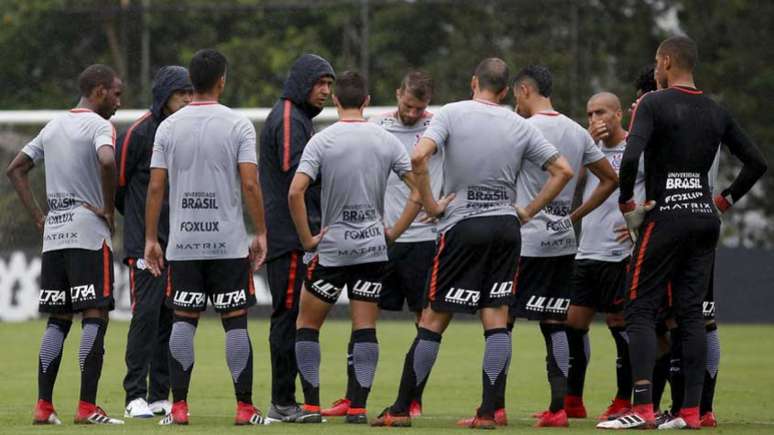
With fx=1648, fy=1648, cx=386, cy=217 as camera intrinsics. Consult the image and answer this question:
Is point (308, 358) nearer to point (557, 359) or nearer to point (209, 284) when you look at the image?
point (209, 284)

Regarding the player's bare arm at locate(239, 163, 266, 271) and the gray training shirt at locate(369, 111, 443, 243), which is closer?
the player's bare arm at locate(239, 163, 266, 271)

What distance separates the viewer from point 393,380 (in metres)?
14.7

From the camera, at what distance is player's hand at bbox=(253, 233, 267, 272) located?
9.82 meters

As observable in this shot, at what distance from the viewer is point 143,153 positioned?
11.3 meters

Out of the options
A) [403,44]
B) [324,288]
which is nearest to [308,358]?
[324,288]

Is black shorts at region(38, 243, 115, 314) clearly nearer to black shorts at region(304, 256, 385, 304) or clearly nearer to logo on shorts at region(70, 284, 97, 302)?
logo on shorts at region(70, 284, 97, 302)

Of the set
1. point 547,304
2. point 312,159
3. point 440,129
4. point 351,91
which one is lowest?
point 547,304

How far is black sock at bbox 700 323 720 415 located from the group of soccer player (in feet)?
0.04

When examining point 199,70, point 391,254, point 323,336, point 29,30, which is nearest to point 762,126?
point 323,336

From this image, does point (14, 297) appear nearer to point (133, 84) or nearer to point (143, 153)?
point (133, 84)

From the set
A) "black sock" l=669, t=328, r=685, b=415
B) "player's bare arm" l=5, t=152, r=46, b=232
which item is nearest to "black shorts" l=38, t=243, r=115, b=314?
"player's bare arm" l=5, t=152, r=46, b=232

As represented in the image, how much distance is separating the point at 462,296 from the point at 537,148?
1.01 metres

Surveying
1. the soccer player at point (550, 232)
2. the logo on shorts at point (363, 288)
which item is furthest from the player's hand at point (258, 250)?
the soccer player at point (550, 232)

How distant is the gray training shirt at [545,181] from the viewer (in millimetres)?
10594
